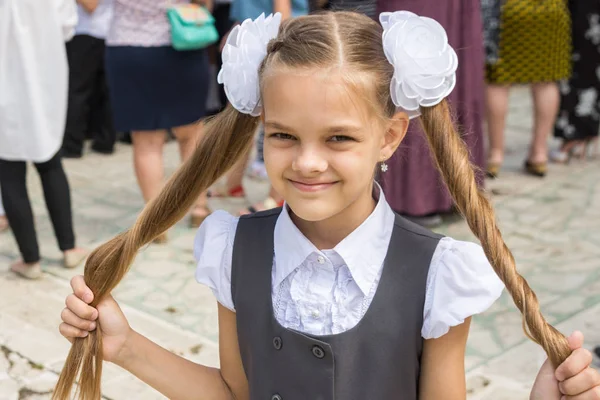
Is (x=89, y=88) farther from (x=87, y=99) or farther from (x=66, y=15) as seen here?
(x=66, y=15)

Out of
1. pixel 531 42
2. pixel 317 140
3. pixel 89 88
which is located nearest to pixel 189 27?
pixel 531 42

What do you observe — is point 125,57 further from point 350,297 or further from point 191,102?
point 350,297

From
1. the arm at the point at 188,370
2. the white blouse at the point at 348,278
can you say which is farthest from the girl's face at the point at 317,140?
the arm at the point at 188,370

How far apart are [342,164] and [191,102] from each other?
273 centimetres

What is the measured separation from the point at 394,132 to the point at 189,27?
8.05 feet

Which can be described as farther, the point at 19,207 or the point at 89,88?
the point at 89,88

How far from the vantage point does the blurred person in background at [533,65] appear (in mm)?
4871

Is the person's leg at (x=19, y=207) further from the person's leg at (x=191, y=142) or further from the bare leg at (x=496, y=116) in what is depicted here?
the bare leg at (x=496, y=116)

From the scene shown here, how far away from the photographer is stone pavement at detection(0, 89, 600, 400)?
2.96 m

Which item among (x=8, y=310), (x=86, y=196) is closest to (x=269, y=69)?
(x=8, y=310)

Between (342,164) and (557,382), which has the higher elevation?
(342,164)

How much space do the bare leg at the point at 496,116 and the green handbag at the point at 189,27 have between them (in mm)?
1917

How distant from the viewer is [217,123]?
1790 millimetres

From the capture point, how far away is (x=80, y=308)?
5.54ft
